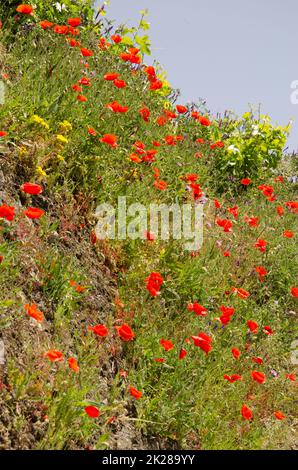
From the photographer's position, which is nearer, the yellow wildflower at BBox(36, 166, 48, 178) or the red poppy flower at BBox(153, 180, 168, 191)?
the yellow wildflower at BBox(36, 166, 48, 178)

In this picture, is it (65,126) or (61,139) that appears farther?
(65,126)

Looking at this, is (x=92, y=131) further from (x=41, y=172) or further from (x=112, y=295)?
(x=112, y=295)

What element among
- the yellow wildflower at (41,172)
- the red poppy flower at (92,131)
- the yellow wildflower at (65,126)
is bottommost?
the yellow wildflower at (41,172)

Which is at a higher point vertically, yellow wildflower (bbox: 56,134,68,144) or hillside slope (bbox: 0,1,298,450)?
yellow wildflower (bbox: 56,134,68,144)

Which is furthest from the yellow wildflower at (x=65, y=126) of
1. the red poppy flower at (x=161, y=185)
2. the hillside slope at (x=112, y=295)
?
the red poppy flower at (x=161, y=185)

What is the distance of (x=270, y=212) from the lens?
7449 mm

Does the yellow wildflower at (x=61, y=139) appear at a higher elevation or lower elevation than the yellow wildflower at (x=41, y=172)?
higher

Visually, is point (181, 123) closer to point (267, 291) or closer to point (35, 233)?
point (267, 291)

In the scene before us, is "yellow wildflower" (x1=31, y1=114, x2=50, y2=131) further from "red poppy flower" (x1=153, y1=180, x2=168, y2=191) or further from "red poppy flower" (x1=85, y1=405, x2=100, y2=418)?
"red poppy flower" (x1=85, y1=405, x2=100, y2=418)

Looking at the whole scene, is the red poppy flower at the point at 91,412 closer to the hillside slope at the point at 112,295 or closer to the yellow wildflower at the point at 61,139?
the hillside slope at the point at 112,295

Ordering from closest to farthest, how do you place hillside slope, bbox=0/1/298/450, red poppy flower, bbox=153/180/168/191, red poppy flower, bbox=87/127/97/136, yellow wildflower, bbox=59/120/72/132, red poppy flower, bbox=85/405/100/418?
red poppy flower, bbox=85/405/100/418 → hillside slope, bbox=0/1/298/450 → yellow wildflower, bbox=59/120/72/132 → red poppy flower, bbox=87/127/97/136 → red poppy flower, bbox=153/180/168/191

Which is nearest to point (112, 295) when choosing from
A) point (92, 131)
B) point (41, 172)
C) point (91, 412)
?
point (41, 172)

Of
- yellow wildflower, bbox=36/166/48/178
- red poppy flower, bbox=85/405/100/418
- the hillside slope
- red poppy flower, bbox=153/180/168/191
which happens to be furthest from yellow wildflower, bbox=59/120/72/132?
red poppy flower, bbox=85/405/100/418

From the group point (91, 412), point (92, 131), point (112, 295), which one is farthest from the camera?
point (92, 131)
